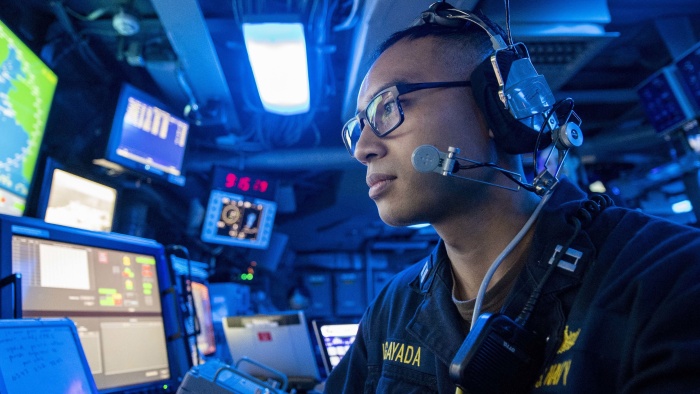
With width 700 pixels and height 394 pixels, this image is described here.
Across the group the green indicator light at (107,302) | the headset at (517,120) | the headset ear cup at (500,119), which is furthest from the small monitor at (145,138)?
the headset ear cup at (500,119)

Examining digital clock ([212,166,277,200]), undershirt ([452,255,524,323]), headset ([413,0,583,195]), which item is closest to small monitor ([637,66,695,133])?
headset ([413,0,583,195])

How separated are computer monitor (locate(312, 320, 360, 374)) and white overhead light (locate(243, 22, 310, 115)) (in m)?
2.00

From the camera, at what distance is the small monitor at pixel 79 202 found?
3279 mm

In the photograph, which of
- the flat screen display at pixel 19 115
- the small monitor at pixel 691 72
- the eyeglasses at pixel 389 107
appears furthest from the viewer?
the small monitor at pixel 691 72

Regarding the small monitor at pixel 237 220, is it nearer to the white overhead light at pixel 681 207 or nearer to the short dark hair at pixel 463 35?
the short dark hair at pixel 463 35

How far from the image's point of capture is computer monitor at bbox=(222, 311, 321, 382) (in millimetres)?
3029

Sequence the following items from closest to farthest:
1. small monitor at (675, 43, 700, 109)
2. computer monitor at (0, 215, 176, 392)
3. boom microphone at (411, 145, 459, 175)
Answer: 1. boom microphone at (411, 145, 459, 175)
2. computer monitor at (0, 215, 176, 392)
3. small monitor at (675, 43, 700, 109)

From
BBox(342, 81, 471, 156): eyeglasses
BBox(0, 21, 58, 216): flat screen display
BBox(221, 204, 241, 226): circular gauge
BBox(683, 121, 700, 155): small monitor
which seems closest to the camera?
BBox(342, 81, 471, 156): eyeglasses

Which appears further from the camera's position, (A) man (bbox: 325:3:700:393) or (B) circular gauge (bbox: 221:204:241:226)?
(B) circular gauge (bbox: 221:204:241:226)

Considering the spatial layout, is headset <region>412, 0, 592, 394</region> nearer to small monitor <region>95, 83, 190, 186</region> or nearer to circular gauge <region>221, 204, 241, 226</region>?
small monitor <region>95, 83, 190, 186</region>

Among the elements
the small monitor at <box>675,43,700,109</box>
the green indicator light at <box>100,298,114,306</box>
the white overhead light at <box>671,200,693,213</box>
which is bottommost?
the green indicator light at <box>100,298,114,306</box>

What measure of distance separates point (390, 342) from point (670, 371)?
84 cm

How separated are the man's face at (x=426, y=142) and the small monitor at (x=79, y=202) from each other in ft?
8.35

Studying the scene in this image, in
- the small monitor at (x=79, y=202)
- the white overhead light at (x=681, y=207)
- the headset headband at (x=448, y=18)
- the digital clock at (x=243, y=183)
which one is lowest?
the small monitor at (x=79, y=202)
